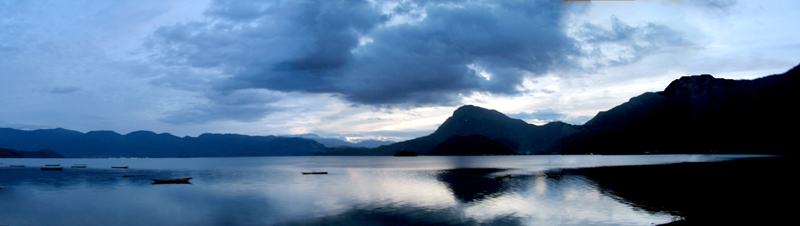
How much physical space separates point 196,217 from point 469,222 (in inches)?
1126

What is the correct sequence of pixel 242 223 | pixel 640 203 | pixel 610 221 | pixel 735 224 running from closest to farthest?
pixel 735 224, pixel 610 221, pixel 242 223, pixel 640 203

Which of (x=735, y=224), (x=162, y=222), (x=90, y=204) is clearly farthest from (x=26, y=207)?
(x=735, y=224)

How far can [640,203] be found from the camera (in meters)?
44.5

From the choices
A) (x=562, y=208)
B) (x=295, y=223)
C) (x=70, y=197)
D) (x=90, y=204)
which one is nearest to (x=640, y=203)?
Result: (x=562, y=208)

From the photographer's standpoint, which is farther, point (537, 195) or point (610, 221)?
point (537, 195)

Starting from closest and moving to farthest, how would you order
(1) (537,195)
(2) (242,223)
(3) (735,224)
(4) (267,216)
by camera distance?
(3) (735,224)
(2) (242,223)
(4) (267,216)
(1) (537,195)

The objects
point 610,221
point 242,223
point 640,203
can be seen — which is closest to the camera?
point 610,221

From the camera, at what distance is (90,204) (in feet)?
170

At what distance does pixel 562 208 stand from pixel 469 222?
1509cm

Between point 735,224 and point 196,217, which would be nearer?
point 735,224

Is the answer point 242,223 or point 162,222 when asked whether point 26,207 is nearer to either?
point 162,222

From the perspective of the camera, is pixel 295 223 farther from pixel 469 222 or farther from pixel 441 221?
pixel 469 222

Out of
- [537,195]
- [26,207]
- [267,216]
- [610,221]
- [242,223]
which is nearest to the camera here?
[610,221]

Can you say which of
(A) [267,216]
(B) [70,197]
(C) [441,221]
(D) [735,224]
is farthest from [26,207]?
(D) [735,224]
